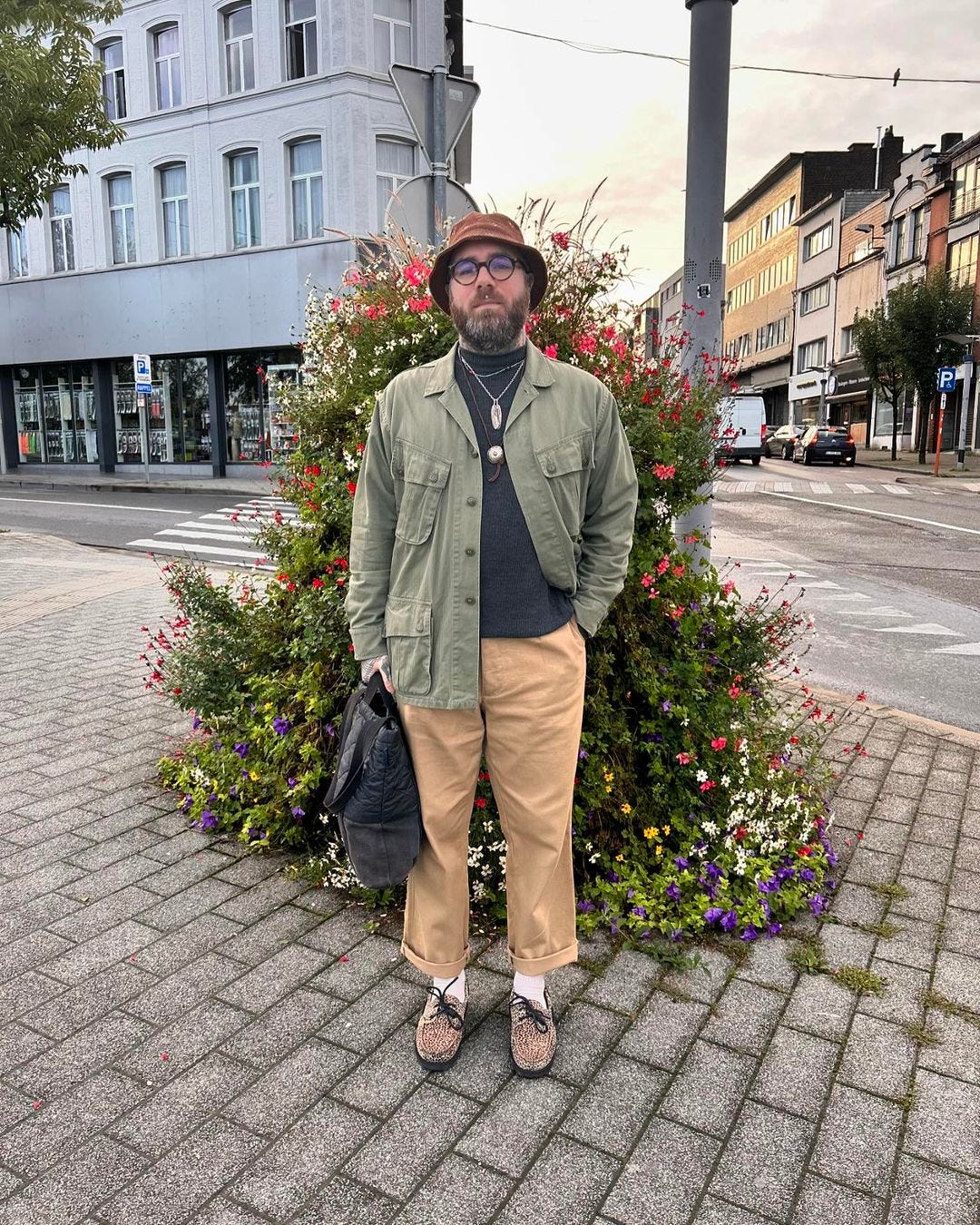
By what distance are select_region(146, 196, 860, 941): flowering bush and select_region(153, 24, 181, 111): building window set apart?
26216 millimetres

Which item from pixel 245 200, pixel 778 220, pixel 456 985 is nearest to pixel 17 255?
pixel 245 200

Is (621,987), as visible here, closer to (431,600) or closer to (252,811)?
(431,600)

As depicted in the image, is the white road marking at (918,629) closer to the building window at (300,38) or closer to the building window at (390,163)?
the building window at (390,163)

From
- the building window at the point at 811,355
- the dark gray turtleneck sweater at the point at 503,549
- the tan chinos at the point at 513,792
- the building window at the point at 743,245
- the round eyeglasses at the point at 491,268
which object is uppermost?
the building window at the point at 743,245

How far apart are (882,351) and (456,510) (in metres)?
36.6

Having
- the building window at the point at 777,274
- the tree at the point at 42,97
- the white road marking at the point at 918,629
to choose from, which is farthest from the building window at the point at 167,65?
the building window at the point at 777,274

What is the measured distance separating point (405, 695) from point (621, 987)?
121 cm

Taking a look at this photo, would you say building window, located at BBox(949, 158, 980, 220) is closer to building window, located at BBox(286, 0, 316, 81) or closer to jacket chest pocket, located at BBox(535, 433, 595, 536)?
building window, located at BBox(286, 0, 316, 81)

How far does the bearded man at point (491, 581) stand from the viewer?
8.41ft

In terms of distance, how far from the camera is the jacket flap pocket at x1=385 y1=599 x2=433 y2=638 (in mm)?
2582

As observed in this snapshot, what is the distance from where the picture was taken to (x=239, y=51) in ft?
81.5

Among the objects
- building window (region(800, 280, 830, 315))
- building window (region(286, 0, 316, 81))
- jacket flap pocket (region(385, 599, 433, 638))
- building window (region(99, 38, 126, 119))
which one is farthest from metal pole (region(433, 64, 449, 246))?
building window (region(800, 280, 830, 315))

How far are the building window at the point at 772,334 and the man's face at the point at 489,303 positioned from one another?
2654 inches

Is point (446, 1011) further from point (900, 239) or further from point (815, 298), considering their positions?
point (815, 298)
